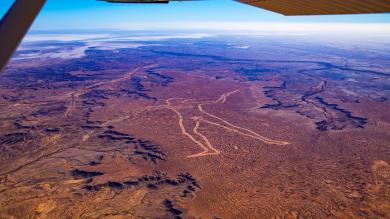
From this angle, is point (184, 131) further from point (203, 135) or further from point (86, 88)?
point (86, 88)

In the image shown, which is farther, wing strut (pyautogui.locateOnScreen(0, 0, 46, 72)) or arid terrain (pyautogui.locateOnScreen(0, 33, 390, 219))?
arid terrain (pyautogui.locateOnScreen(0, 33, 390, 219))

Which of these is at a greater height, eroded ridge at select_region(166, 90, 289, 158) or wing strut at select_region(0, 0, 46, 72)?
wing strut at select_region(0, 0, 46, 72)

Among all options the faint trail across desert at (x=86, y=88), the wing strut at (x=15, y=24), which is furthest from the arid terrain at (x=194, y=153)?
the wing strut at (x=15, y=24)

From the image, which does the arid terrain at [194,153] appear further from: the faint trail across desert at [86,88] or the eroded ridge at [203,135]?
the faint trail across desert at [86,88]

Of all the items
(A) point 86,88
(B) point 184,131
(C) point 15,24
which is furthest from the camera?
(A) point 86,88

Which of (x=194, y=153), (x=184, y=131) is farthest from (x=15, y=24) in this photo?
(x=184, y=131)

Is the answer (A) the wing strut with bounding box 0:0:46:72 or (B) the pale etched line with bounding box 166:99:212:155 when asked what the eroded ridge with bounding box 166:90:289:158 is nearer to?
(B) the pale etched line with bounding box 166:99:212:155

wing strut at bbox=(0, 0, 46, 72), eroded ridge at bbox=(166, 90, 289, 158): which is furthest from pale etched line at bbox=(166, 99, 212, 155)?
wing strut at bbox=(0, 0, 46, 72)

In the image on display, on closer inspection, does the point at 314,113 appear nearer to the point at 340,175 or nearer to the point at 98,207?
the point at 340,175
